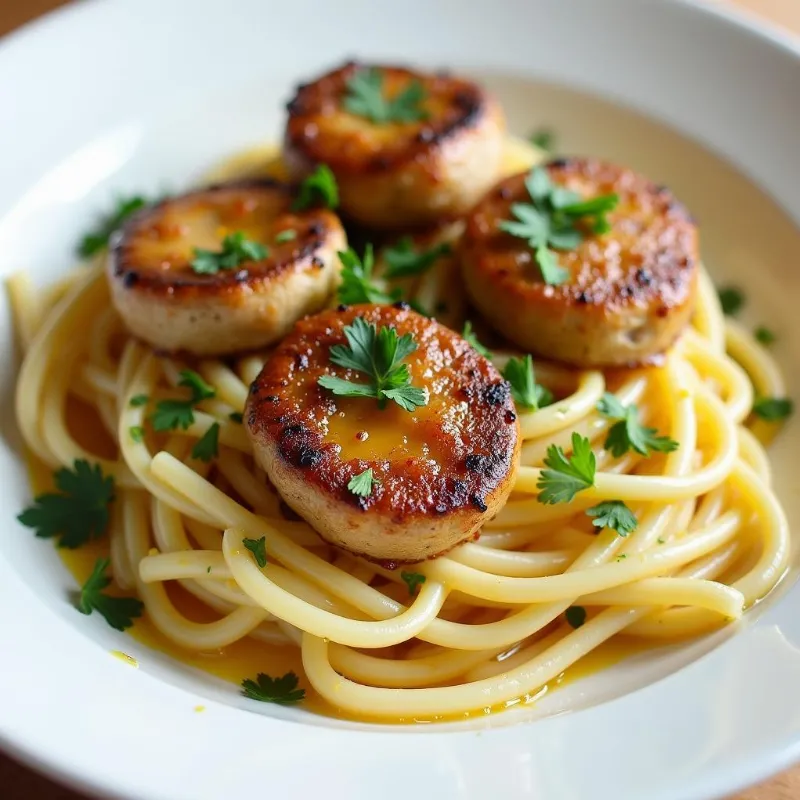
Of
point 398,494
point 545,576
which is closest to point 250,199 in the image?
point 398,494

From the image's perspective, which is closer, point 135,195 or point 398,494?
point 398,494

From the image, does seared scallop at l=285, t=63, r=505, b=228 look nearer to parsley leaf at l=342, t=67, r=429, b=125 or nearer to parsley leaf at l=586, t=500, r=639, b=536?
parsley leaf at l=342, t=67, r=429, b=125

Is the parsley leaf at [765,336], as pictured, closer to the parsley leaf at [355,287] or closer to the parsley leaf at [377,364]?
the parsley leaf at [355,287]

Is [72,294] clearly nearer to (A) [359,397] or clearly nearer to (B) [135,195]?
(B) [135,195]

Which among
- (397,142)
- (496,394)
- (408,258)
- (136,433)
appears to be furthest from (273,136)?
(496,394)

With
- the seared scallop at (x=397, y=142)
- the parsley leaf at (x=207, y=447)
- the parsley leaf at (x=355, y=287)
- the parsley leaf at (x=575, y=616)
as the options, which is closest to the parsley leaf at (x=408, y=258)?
the seared scallop at (x=397, y=142)

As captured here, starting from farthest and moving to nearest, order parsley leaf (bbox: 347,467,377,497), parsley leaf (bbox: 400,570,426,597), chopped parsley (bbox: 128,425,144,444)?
chopped parsley (bbox: 128,425,144,444), parsley leaf (bbox: 400,570,426,597), parsley leaf (bbox: 347,467,377,497)

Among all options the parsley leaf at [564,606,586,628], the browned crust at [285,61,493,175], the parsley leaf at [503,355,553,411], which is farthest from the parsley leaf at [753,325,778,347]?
the parsley leaf at [564,606,586,628]
